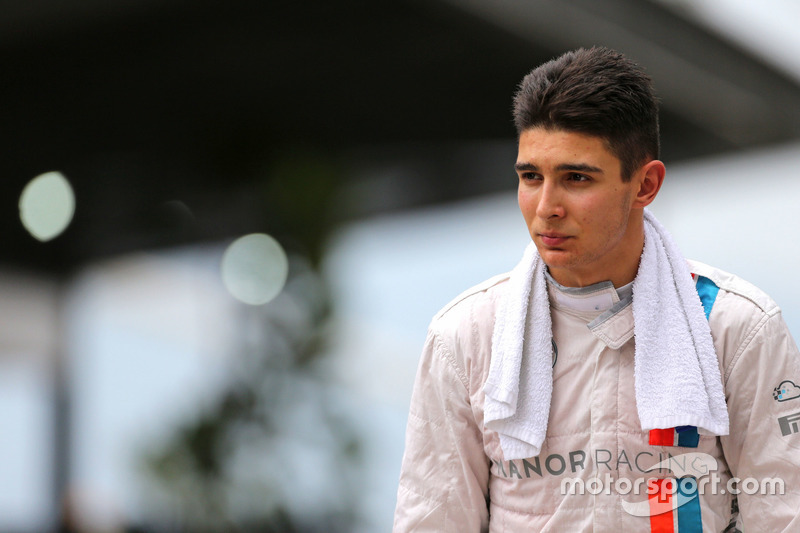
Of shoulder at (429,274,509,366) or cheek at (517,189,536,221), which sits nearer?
cheek at (517,189,536,221)

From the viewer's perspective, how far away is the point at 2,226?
17.6 ft

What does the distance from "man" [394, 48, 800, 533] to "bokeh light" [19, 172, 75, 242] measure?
4251 mm

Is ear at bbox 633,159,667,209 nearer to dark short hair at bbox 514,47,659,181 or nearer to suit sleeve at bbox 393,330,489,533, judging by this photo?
dark short hair at bbox 514,47,659,181

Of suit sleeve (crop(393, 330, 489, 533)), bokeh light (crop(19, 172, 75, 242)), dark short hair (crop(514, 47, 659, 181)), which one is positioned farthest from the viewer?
bokeh light (crop(19, 172, 75, 242))

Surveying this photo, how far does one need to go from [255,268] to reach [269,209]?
307mm

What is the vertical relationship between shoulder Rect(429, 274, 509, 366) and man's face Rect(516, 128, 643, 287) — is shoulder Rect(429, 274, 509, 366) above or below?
below

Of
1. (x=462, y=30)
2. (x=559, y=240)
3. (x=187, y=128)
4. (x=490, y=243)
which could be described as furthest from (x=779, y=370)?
(x=187, y=128)

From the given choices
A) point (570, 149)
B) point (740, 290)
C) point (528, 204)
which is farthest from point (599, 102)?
point (740, 290)

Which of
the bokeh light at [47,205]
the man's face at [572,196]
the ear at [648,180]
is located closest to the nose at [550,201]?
the man's face at [572,196]

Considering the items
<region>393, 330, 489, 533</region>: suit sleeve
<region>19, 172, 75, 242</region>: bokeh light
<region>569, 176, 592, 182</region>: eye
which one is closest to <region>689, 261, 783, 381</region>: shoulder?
<region>569, 176, 592, 182</region>: eye

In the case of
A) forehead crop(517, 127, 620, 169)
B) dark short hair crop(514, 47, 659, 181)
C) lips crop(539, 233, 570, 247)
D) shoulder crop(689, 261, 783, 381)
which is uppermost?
dark short hair crop(514, 47, 659, 181)

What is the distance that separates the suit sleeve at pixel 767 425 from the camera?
4.66 ft

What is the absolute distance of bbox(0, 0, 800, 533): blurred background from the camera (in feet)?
14.2

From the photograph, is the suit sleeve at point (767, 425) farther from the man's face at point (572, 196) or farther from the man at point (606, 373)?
the man's face at point (572, 196)
